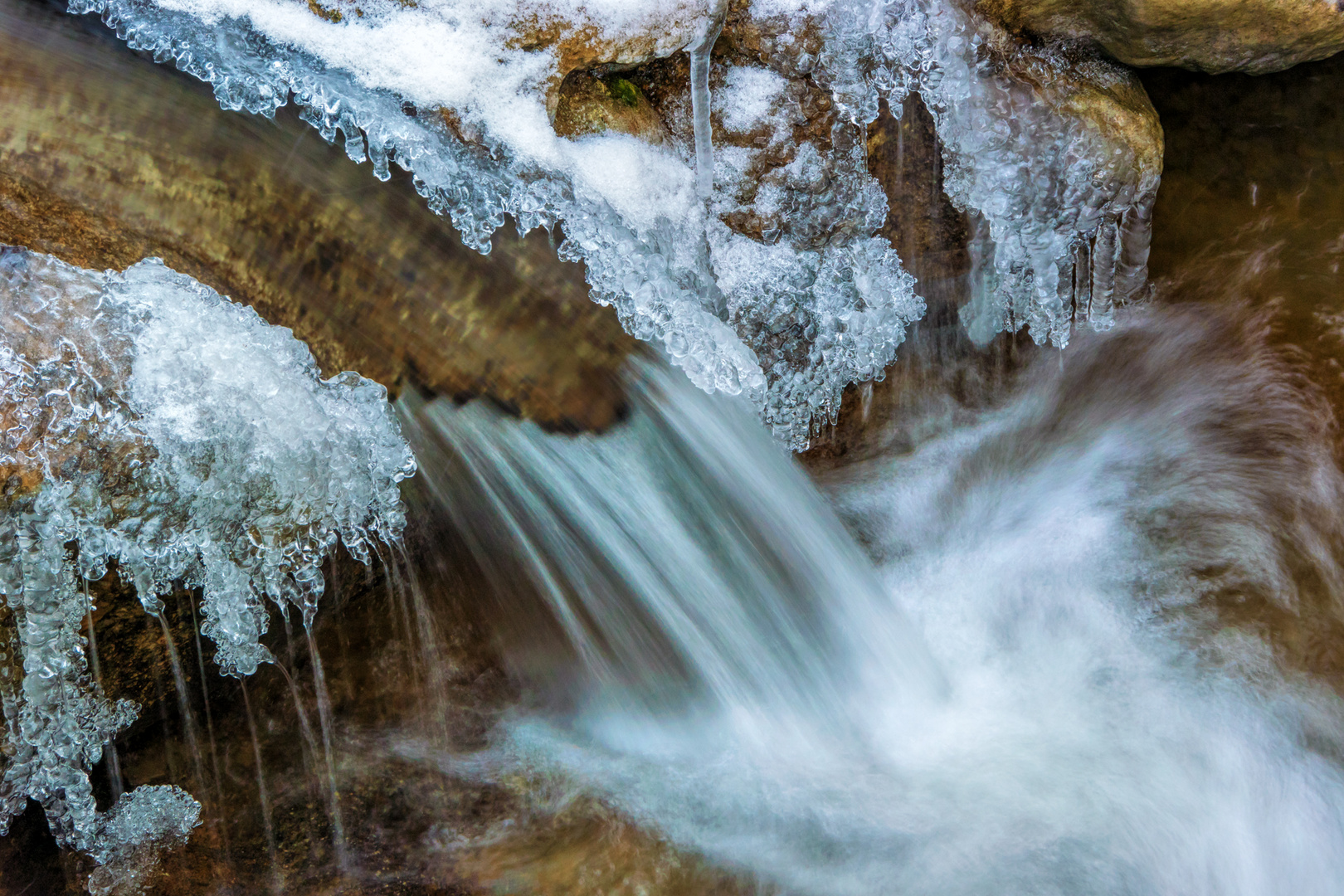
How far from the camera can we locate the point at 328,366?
2385 millimetres

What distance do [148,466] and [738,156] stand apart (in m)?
2.05

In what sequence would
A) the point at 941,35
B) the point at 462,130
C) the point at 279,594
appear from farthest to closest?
the point at 279,594 → the point at 941,35 → the point at 462,130

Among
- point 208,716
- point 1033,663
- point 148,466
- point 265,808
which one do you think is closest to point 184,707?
point 208,716

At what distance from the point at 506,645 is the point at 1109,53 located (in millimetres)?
2918

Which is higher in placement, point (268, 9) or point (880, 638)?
point (268, 9)

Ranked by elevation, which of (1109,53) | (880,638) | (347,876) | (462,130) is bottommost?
(347,876)

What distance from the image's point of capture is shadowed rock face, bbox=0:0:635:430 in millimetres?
2178

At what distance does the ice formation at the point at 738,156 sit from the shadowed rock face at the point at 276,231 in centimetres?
8

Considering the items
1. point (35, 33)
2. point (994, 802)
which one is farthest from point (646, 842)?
point (35, 33)

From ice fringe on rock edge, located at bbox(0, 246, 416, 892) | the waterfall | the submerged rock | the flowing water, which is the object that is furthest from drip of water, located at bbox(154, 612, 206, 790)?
the submerged rock

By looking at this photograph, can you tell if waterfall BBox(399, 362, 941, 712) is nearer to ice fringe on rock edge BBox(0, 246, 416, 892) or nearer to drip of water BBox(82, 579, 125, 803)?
ice fringe on rock edge BBox(0, 246, 416, 892)

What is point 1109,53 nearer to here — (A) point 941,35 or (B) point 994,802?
(A) point 941,35

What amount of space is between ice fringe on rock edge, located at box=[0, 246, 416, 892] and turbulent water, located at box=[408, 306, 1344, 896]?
0.91 m

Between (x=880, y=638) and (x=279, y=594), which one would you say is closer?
(x=279, y=594)
